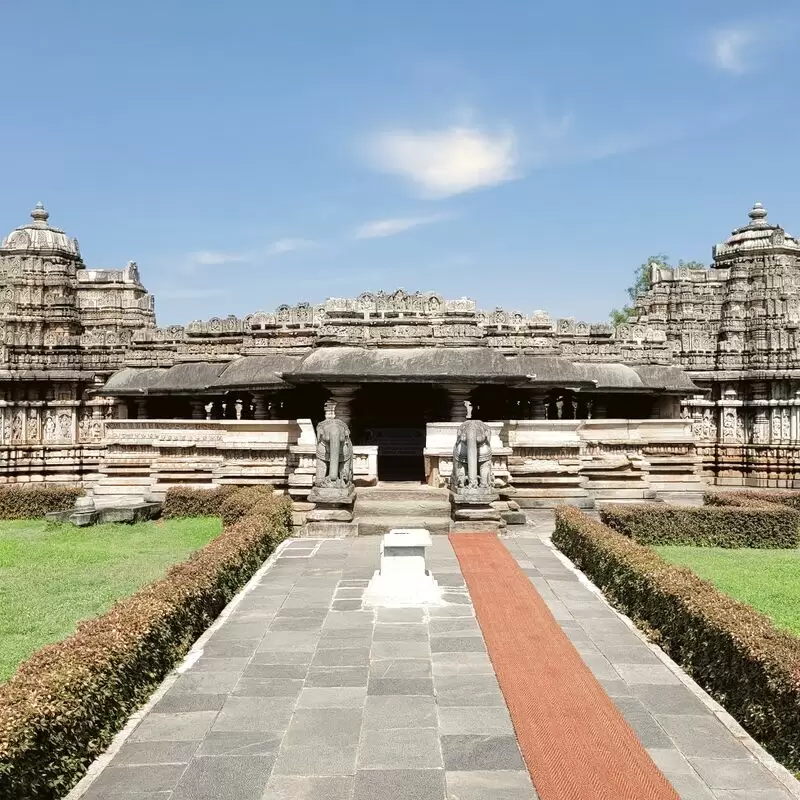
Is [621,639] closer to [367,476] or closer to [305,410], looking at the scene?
[367,476]

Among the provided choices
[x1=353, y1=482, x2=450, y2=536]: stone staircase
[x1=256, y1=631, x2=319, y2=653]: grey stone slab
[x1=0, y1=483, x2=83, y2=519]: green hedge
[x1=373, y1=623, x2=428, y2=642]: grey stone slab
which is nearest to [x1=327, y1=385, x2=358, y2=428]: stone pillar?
[x1=353, y1=482, x2=450, y2=536]: stone staircase

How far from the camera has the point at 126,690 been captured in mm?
6039

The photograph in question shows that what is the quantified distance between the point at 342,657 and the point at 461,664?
1.07 metres

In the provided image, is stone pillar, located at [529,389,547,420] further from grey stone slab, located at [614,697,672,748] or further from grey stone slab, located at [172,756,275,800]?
grey stone slab, located at [172,756,275,800]

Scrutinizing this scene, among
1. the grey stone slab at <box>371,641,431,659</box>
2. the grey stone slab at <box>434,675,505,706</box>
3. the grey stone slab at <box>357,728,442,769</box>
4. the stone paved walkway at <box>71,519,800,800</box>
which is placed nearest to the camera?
the stone paved walkway at <box>71,519,800,800</box>

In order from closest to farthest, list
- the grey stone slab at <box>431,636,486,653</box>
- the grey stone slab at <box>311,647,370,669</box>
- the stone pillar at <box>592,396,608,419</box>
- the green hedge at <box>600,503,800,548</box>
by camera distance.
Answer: the grey stone slab at <box>311,647,370,669</box>, the grey stone slab at <box>431,636,486,653</box>, the green hedge at <box>600,503,800,548</box>, the stone pillar at <box>592,396,608,419</box>

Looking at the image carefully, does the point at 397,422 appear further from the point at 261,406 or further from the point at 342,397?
the point at 342,397

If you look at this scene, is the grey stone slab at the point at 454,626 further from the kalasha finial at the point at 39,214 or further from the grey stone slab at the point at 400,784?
the kalasha finial at the point at 39,214

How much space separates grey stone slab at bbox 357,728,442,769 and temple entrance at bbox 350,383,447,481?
13.1 meters

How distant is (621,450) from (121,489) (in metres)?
11.4

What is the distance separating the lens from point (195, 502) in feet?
54.0

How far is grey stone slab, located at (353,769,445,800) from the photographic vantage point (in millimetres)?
4789

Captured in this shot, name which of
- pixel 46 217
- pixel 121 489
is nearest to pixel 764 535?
Answer: pixel 121 489

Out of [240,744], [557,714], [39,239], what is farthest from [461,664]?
[39,239]
